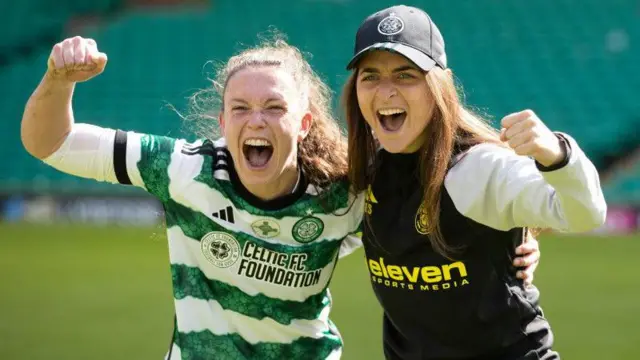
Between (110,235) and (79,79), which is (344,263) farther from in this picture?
(79,79)

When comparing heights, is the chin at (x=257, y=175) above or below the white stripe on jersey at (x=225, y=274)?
above

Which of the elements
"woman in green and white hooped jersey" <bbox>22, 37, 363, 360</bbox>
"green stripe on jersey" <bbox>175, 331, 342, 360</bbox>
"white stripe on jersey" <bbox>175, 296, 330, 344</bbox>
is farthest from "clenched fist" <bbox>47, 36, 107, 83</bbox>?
"green stripe on jersey" <bbox>175, 331, 342, 360</bbox>

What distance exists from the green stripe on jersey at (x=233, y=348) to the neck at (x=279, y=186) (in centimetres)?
58

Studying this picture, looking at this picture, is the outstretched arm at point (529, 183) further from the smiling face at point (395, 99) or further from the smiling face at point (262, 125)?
the smiling face at point (262, 125)

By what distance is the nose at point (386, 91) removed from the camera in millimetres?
3557

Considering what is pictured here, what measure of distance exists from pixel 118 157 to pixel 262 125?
59 cm

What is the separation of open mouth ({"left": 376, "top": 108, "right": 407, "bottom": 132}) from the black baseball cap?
20 cm

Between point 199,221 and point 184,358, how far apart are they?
1.81 ft

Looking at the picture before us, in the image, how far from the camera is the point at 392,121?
369 cm

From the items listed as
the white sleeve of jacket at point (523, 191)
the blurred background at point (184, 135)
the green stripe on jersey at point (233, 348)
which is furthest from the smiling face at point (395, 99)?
the blurred background at point (184, 135)

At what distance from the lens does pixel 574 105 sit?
19.0m

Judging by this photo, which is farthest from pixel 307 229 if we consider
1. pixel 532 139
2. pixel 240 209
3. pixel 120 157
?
pixel 532 139

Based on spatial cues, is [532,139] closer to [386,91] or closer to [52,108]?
[386,91]

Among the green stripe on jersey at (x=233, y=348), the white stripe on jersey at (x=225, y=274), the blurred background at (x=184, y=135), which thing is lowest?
the green stripe on jersey at (x=233, y=348)
